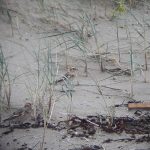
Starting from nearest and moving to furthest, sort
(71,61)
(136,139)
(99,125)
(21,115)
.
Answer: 1. (136,139)
2. (99,125)
3. (21,115)
4. (71,61)

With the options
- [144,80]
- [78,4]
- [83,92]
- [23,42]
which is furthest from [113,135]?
[78,4]

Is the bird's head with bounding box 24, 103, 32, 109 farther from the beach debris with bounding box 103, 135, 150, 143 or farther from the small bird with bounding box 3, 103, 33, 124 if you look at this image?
the beach debris with bounding box 103, 135, 150, 143

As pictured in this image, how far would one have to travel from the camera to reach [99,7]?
498 centimetres

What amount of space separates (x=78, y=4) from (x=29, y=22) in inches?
27.4

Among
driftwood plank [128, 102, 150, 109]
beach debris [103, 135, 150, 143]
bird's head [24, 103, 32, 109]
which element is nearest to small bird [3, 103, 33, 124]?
bird's head [24, 103, 32, 109]

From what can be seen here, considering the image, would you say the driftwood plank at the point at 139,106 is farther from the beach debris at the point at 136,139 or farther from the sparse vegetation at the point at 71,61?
the beach debris at the point at 136,139

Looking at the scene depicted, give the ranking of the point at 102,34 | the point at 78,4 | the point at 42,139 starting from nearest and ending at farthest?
the point at 42,139 → the point at 102,34 → the point at 78,4

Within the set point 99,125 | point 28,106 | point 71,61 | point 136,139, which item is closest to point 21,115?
point 28,106

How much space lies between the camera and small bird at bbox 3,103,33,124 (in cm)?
300

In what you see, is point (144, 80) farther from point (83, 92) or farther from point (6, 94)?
point (6, 94)

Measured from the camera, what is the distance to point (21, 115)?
302 cm

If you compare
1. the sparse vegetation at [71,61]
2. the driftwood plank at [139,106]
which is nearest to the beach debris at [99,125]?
the sparse vegetation at [71,61]

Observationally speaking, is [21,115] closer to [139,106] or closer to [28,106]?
[28,106]

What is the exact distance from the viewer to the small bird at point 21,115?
3.00 meters
